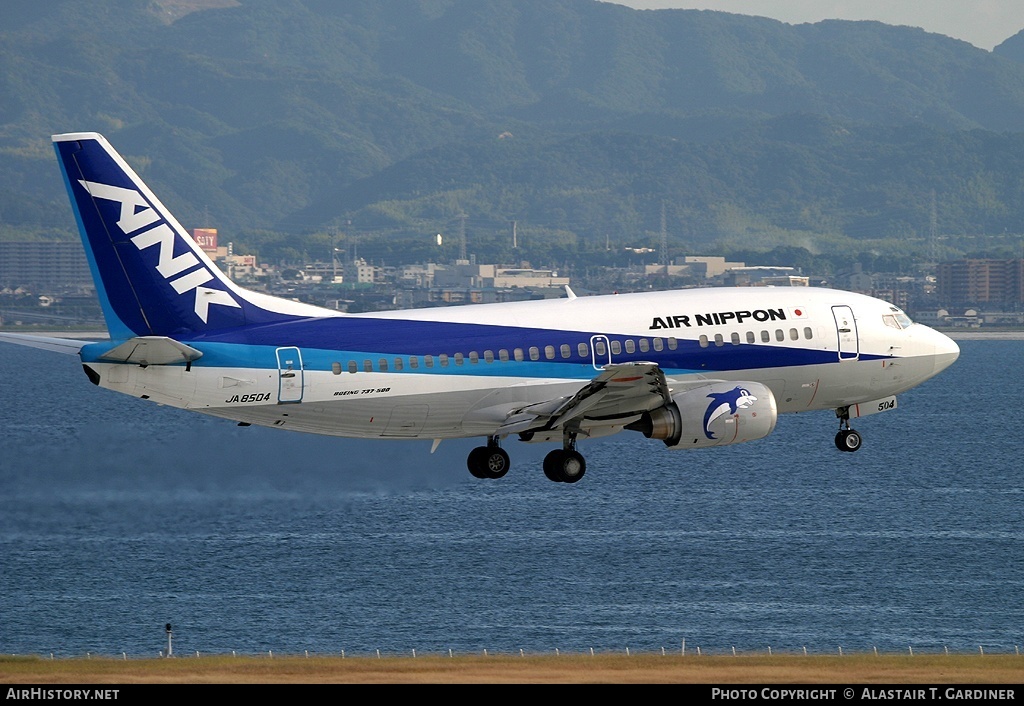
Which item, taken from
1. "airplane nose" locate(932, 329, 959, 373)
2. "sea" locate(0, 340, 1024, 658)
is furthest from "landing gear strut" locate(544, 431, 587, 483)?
"sea" locate(0, 340, 1024, 658)

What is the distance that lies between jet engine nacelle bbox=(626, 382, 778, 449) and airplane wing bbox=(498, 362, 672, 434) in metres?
0.54

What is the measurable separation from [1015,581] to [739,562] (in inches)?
899

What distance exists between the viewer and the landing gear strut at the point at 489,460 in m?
54.0

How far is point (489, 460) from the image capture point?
5409cm

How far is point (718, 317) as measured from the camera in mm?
54969

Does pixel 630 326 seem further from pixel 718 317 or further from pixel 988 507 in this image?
pixel 988 507

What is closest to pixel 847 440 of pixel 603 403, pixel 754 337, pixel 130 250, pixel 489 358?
pixel 754 337

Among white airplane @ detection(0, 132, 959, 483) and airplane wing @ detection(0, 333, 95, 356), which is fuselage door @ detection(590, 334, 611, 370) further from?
airplane wing @ detection(0, 333, 95, 356)

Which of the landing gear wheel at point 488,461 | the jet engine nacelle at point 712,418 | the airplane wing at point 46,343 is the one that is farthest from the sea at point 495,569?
the jet engine nacelle at point 712,418

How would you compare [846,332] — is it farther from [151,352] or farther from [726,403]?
[151,352]

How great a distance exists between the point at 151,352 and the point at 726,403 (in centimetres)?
1931

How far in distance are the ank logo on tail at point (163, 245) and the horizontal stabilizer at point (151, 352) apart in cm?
199

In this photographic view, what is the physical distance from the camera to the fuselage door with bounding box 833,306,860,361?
57.8 metres
